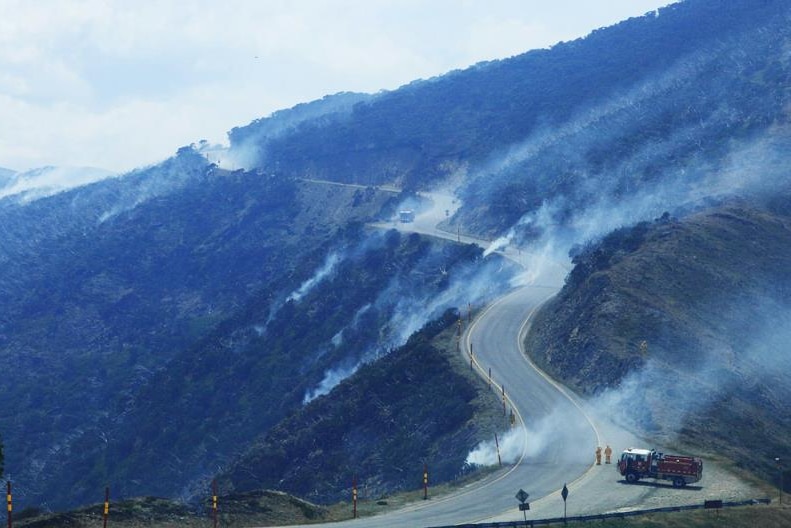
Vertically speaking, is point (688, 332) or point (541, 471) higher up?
point (688, 332)

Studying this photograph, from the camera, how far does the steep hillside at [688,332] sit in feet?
192

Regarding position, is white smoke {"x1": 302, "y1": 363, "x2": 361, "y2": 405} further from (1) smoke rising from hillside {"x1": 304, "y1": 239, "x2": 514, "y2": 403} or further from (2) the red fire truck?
(2) the red fire truck

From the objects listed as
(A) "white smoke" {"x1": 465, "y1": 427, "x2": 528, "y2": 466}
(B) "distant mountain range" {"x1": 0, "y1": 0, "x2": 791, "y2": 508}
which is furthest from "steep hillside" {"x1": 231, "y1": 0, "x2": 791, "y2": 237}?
(A) "white smoke" {"x1": 465, "y1": 427, "x2": 528, "y2": 466}

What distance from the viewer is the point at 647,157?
417ft

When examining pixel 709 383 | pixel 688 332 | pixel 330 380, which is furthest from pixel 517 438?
pixel 330 380

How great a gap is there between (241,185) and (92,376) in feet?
201

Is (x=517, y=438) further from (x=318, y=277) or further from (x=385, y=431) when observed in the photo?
(x=318, y=277)

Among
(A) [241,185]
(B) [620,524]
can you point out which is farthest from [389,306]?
(A) [241,185]

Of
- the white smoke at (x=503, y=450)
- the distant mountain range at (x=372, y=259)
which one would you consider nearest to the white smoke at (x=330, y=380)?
the distant mountain range at (x=372, y=259)

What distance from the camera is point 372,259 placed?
122 m

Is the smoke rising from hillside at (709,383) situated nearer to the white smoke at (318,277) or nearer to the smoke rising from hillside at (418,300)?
the smoke rising from hillside at (418,300)

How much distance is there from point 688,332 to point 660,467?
24677 mm

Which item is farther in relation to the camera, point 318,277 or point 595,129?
point 595,129

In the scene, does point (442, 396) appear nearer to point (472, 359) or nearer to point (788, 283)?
point (472, 359)
